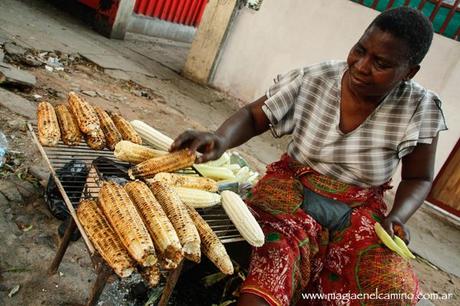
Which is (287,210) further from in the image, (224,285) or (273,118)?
(224,285)

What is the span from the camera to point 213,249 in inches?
72.2

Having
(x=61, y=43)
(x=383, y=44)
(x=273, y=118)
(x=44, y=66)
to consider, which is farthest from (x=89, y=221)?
(x=61, y=43)

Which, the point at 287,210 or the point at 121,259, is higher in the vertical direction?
the point at 287,210

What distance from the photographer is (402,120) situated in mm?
2238

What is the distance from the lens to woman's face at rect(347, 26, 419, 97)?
1959 mm

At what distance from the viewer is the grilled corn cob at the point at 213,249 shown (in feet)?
5.95

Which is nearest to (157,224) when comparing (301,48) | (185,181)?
(185,181)

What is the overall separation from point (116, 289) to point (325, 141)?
5.80 feet

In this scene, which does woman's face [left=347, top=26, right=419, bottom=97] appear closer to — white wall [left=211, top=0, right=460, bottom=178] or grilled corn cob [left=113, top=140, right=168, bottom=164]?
grilled corn cob [left=113, top=140, right=168, bottom=164]

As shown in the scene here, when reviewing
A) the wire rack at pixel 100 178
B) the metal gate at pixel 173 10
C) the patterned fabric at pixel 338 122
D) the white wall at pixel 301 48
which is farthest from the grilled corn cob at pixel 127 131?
the metal gate at pixel 173 10

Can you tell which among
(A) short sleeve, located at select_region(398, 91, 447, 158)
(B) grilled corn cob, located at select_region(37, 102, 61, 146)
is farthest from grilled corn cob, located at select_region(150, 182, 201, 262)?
(A) short sleeve, located at select_region(398, 91, 447, 158)

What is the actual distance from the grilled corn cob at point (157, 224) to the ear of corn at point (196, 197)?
0.28 meters

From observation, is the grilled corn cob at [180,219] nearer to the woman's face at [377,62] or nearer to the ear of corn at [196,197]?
the ear of corn at [196,197]

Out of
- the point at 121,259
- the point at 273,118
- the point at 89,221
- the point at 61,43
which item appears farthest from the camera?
the point at 61,43
